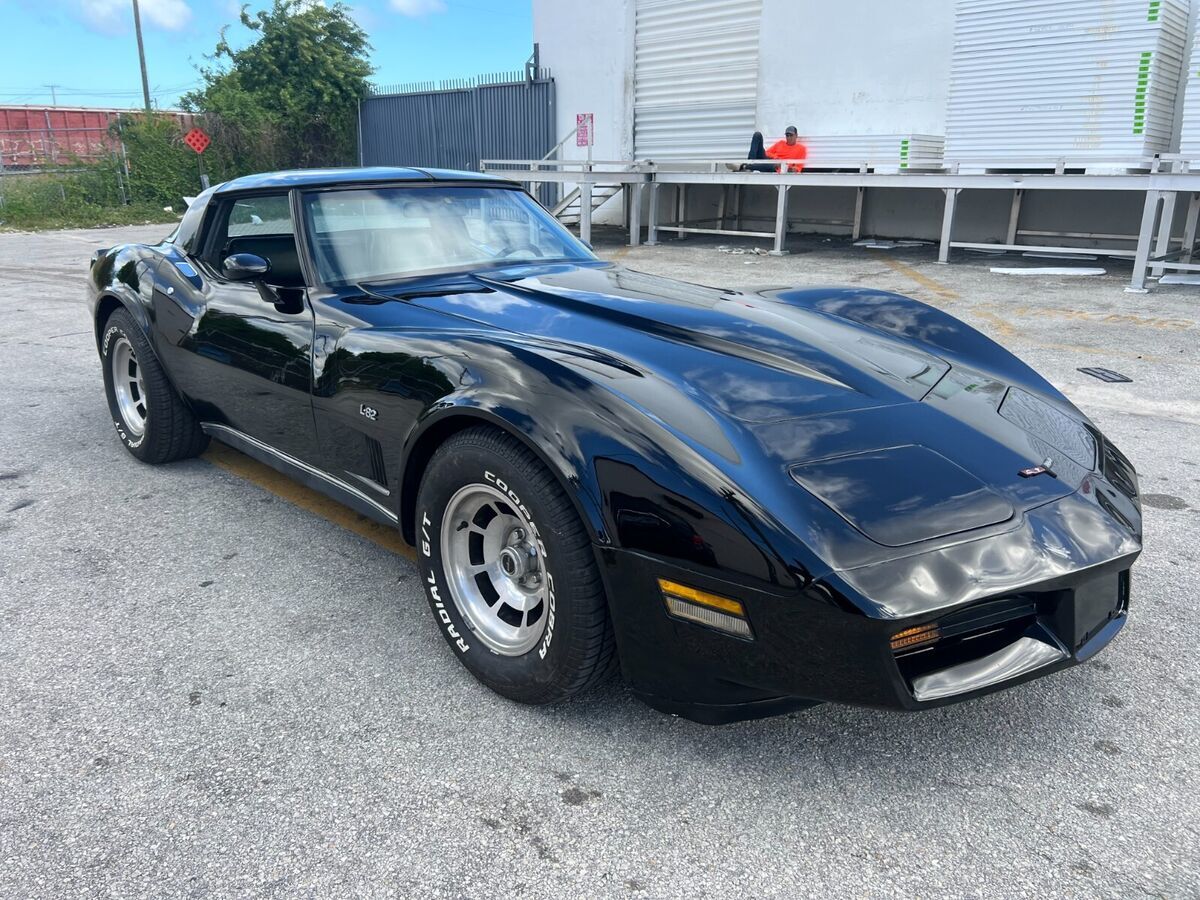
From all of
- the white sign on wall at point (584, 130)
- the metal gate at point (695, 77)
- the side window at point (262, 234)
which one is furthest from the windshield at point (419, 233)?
the white sign on wall at point (584, 130)

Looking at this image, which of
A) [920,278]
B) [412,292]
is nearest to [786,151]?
[920,278]

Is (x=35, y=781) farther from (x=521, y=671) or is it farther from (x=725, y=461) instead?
(x=725, y=461)

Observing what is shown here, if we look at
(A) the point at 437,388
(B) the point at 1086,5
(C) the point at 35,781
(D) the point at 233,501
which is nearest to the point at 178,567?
(D) the point at 233,501

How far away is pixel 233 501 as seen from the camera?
13.1 ft

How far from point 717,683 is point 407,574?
1.57 metres

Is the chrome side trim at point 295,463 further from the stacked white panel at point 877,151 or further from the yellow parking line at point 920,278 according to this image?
the stacked white panel at point 877,151

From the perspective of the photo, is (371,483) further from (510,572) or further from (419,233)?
(419,233)

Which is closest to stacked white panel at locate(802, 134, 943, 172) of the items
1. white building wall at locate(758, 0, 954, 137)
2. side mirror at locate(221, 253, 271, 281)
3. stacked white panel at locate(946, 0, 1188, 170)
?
white building wall at locate(758, 0, 954, 137)

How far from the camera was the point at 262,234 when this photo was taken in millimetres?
3852

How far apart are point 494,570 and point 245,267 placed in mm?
1502

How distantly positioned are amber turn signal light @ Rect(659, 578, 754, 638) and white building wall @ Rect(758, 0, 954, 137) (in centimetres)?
1500

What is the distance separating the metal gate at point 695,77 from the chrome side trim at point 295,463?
15.8 meters

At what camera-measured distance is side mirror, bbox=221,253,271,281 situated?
3.17m

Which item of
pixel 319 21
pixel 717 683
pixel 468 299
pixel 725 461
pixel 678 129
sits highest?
pixel 319 21
